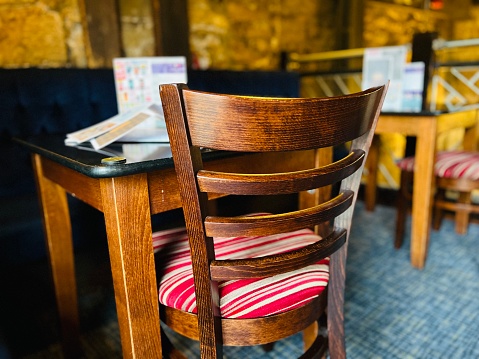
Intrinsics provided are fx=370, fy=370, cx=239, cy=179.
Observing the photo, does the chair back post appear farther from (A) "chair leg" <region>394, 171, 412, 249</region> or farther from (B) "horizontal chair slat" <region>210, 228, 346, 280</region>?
(A) "chair leg" <region>394, 171, 412, 249</region>

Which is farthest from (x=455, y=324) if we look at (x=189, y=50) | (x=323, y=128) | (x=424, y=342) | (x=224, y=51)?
(x=224, y=51)

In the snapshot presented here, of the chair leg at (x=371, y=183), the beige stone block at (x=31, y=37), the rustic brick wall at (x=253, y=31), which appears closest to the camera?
the beige stone block at (x=31, y=37)

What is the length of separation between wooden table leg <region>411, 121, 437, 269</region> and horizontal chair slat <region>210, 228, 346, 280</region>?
1363 millimetres

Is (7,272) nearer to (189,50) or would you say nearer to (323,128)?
(323,128)

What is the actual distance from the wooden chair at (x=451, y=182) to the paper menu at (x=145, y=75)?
1.40 meters

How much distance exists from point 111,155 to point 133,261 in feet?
0.80

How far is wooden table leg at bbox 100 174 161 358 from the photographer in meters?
0.74

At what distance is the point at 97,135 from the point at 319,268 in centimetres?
70

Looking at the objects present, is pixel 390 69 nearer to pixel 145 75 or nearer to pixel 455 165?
pixel 455 165

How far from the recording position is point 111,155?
0.84 m

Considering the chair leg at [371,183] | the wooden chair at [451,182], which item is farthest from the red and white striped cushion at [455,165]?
the chair leg at [371,183]

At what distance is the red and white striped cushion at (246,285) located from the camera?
2.54ft

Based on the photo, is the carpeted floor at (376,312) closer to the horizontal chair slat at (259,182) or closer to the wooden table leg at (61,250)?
the wooden table leg at (61,250)

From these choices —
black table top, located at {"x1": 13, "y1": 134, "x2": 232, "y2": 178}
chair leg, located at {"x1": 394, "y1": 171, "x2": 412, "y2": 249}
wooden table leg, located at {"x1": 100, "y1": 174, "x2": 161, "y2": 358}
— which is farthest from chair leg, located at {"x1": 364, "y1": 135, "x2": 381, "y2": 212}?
wooden table leg, located at {"x1": 100, "y1": 174, "x2": 161, "y2": 358}
